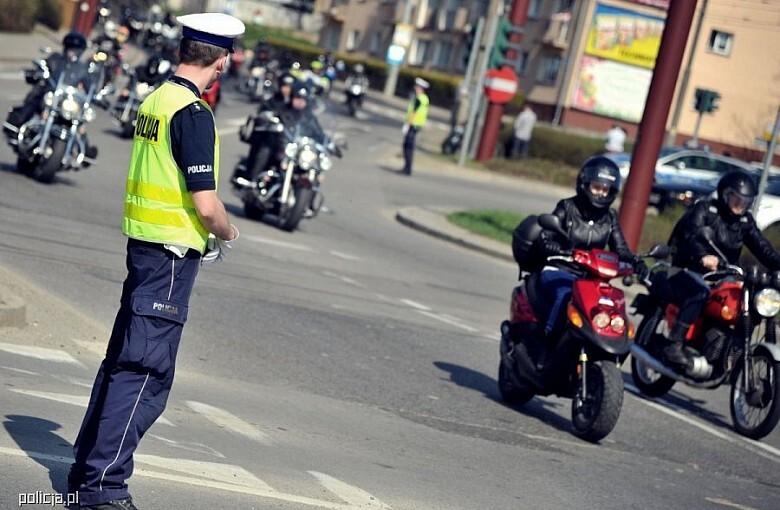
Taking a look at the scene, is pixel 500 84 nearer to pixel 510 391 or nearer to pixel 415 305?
pixel 415 305

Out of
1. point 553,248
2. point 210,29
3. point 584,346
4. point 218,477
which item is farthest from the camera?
point 553,248

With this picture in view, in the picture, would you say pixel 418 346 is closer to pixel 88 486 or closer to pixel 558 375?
pixel 558 375

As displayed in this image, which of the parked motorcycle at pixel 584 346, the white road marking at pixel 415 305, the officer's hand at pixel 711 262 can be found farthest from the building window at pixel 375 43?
the parked motorcycle at pixel 584 346

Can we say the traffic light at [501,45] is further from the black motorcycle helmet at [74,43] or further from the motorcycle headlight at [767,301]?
the motorcycle headlight at [767,301]

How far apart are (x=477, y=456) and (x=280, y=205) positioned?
10.2m

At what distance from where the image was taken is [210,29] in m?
4.97

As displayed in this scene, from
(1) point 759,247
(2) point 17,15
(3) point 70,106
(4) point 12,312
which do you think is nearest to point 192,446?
(4) point 12,312

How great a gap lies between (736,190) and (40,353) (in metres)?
5.48

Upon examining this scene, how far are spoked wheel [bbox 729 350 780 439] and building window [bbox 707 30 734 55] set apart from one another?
29.6m

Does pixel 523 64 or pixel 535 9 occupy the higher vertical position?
pixel 535 9

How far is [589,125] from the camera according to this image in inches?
2371

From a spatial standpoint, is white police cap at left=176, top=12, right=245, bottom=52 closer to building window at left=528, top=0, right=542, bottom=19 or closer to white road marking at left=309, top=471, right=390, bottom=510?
white road marking at left=309, top=471, right=390, bottom=510

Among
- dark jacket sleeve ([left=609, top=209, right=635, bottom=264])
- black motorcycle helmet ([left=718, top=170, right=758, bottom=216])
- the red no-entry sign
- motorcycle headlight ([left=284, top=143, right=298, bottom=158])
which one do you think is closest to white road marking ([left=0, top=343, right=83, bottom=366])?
dark jacket sleeve ([left=609, top=209, right=635, bottom=264])

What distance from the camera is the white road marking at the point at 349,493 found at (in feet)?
20.0
